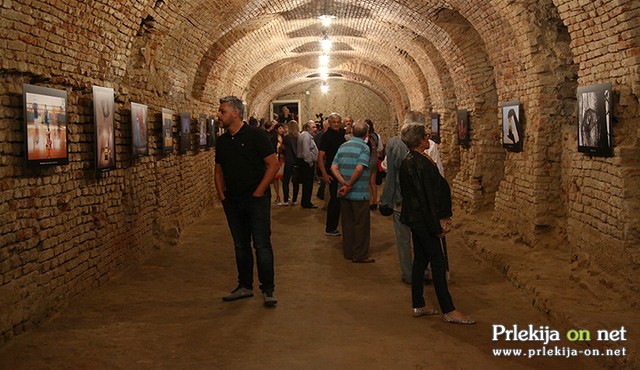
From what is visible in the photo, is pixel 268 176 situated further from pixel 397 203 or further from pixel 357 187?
A: pixel 357 187

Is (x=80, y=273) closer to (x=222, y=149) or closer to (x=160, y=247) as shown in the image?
(x=222, y=149)

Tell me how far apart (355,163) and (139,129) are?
96.0 inches

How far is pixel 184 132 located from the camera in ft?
32.6

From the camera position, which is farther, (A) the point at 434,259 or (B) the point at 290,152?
(B) the point at 290,152

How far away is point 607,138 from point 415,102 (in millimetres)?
12272

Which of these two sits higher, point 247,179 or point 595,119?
point 595,119

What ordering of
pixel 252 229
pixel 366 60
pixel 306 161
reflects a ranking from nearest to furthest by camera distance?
pixel 252 229 < pixel 306 161 < pixel 366 60

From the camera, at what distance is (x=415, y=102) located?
17.8 meters

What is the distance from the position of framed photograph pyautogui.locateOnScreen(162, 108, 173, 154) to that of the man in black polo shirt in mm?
3322

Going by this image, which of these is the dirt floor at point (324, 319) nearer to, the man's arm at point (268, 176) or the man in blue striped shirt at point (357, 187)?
the man in blue striped shirt at point (357, 187)

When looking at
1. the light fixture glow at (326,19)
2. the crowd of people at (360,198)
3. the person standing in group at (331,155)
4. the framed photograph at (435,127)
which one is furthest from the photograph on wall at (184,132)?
the framed photograph at (435,127)

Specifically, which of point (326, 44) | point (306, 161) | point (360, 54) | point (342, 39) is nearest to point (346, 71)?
point (360, 54)

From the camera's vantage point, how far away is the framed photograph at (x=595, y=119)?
5680 millimetres

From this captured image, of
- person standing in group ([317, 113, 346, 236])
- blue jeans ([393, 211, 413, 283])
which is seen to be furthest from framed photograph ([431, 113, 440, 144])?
blue jeans ([393, 211, 413, 283])
